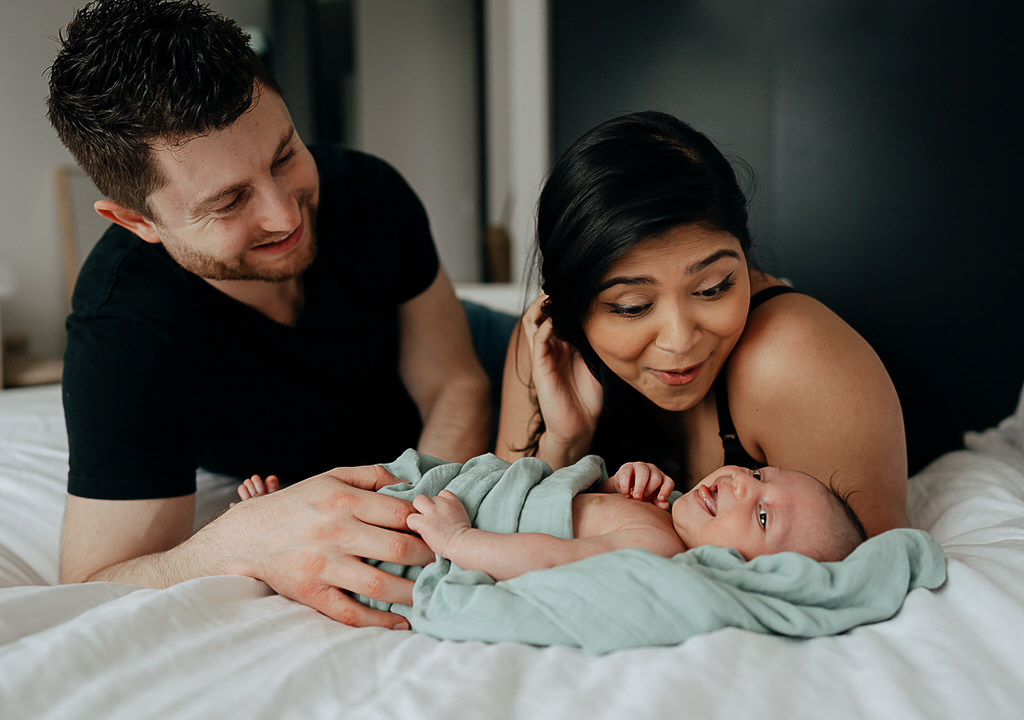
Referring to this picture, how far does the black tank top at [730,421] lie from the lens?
1.09 metres

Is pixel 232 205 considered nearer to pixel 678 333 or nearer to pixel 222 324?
pixel 222 324

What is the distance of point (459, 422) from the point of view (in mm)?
1573

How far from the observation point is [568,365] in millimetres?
1294

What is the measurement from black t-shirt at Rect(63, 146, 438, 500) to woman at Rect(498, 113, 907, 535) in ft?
1.83

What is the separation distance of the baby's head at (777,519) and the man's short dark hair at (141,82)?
91cm

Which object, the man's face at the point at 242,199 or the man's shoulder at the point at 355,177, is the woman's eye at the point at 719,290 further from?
the man's shoulder at the point at 355,177

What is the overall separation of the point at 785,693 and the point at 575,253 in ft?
1.89

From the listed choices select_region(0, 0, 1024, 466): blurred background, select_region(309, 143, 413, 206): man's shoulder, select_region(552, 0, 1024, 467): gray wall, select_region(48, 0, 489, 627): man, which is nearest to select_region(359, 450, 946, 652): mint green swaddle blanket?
select_region(48, 0, 489, 627): man

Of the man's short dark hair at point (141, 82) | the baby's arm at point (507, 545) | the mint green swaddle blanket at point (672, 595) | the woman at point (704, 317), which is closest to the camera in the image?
the mint green swaddle blanket at point (672, 595)

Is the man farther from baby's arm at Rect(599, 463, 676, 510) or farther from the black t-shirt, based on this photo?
baby's arm at Rect(599, 463, 676, 510)

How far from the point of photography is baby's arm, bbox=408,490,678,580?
2.73ft

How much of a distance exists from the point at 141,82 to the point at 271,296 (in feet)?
1.52

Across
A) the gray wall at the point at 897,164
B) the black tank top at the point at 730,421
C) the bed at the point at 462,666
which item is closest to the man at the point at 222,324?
the bed at the point at 462,666

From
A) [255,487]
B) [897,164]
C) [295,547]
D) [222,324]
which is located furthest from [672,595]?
[897,164]
